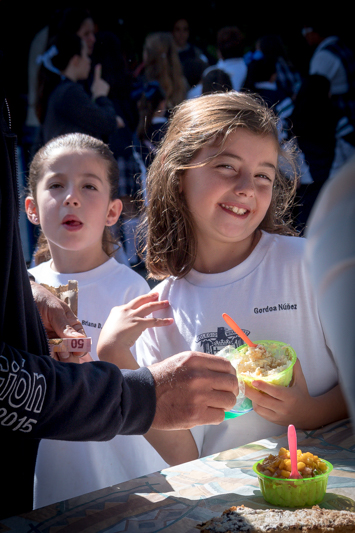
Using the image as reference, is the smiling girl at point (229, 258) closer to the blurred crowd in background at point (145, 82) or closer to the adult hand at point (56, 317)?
the adult hand at point (56, 317)

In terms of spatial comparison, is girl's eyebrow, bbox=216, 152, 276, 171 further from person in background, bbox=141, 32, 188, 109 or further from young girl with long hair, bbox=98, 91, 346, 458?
person in background, bbox=141, 32, 188, 109

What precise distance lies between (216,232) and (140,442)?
890 mm

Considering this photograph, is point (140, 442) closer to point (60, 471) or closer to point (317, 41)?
point (60, 471)

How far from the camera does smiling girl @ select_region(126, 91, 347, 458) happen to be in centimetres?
184

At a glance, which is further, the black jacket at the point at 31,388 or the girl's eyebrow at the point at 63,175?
the girl's eyebrow at the point at 63,175

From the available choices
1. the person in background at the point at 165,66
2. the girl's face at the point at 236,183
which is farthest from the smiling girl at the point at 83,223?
the person in background at the point at 165,66

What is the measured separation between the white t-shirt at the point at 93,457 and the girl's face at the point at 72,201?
0.78ft

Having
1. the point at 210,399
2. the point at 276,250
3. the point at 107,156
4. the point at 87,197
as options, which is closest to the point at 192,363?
the point at 210,399

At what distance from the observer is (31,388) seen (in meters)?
1.06

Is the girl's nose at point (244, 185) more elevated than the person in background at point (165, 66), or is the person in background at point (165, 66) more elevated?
the person in background at point (165, 66)

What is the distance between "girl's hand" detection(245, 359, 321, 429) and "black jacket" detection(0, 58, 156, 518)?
16.3 inches

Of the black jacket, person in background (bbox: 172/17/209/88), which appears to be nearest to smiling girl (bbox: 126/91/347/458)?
the black jacket

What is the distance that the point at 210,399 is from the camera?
4.30 ft

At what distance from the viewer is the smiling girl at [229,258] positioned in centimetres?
184
